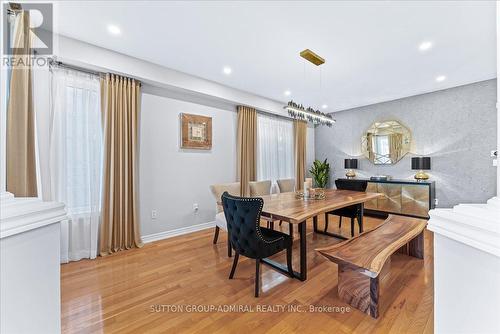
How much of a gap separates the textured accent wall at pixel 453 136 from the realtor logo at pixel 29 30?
5.95 metres

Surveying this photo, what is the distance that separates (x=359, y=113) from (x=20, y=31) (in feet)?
19.7

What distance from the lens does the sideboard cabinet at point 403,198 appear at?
12.9 ft

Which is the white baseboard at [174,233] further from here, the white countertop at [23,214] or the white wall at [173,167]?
the white countertop at [23,214]

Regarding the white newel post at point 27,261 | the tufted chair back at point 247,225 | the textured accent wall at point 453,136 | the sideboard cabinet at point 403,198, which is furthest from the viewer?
the sideboard cabinet at point 403,198

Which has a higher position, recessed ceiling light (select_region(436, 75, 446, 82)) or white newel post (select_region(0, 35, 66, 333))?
recessed ceiling light (select_region(436, 75, 446, 82))

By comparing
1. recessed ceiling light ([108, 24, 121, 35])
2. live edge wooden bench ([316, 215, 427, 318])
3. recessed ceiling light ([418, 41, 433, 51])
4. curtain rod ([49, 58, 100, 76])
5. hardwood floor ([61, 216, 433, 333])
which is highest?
recessed ceiling light ([108, 24, 121, 35])

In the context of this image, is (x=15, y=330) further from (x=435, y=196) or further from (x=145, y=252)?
(x=435, y=196)

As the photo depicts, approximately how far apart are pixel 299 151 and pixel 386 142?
2030 mm

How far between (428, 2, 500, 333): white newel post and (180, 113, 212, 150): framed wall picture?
340cm

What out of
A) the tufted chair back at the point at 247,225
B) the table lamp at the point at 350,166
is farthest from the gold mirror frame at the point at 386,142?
the tufted chair back at the point at 247,225

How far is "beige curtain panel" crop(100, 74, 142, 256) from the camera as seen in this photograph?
2750 millimetres

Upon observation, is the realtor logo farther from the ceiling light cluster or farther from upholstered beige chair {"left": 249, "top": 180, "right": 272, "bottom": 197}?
upholstered beige chair {"left": 249, "top": 180, "right": 272, "bottom": 197}

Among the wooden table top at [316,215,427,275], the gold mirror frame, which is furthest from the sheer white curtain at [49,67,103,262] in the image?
the gold mirror frame

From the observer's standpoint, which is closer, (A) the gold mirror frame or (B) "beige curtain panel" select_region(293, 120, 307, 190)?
(A) the gold mirror frame
